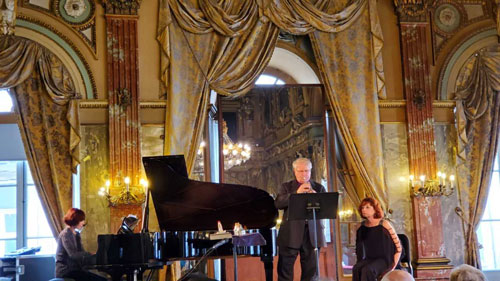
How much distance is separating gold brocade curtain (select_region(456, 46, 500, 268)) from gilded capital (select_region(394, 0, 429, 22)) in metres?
1.10

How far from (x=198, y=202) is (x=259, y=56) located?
3.15m

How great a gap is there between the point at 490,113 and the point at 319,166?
273 centimetres

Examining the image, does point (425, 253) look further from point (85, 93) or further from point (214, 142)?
point (85, 93)

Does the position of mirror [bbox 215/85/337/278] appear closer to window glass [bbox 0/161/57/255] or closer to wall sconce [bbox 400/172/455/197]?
wall sconce [bbox 400/172/455/197]

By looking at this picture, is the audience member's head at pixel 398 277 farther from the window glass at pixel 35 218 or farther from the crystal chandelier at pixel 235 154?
the crystal chandelier at pixel 235 154

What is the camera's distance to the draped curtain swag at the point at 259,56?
9.00m

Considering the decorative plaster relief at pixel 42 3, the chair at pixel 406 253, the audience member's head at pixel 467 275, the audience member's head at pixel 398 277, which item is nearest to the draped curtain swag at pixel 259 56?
the decorative plaster relief at pixel 42 3

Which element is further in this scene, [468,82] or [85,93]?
[468,82]

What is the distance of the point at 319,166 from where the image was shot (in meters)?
9.93

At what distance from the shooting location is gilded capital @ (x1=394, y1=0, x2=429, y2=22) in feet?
31.8

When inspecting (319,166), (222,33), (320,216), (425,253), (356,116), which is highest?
(222,33)

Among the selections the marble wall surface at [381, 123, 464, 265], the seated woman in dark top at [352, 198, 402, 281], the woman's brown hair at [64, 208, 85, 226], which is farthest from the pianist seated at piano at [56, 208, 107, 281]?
the marble wall surface at [381, 123, 464, 265]

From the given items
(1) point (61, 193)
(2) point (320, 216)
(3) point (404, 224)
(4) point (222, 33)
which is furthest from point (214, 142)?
(2) point (320, 216)

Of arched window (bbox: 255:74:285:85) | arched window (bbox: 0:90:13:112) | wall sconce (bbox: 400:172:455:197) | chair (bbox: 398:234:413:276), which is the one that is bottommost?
chair (bbox: 398:234:413:276)
